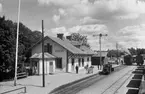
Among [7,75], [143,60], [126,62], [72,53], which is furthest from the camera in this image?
[126,62]

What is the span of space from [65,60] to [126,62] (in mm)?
34398

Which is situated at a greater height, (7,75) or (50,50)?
(50,50)

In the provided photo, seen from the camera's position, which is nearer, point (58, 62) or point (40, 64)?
point (40, 64)

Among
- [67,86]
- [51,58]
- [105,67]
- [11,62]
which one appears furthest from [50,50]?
[67,86]

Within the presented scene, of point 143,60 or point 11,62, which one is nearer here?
point 11,62

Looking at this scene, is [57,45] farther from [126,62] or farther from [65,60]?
[126,62]

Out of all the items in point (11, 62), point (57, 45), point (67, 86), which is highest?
point (57, 45)

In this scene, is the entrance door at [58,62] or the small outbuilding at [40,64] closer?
the small outbuilding at [40,64]

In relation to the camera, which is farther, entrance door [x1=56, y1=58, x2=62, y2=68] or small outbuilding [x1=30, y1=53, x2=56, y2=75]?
entrance door [x1=56, y1=58, x2=62, y2=68]

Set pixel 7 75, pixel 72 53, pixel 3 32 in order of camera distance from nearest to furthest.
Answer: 1. pixel 3 32
2. pixel 7 75
3. pixel 72 53

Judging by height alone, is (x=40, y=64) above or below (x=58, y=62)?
below

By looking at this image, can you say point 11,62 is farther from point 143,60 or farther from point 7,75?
point 143,60

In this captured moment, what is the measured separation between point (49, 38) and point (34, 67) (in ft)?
21.8

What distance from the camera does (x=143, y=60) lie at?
5550 cm
